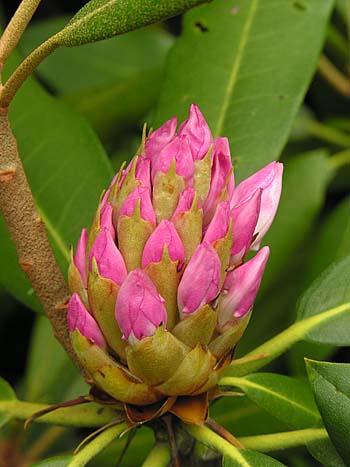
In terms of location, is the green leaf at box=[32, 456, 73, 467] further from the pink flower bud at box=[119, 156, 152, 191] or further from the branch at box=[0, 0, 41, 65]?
the branch at box=[0, 0, 41, 65]

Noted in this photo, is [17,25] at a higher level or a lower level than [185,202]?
higher

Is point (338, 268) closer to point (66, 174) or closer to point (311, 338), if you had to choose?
point (311, 338)

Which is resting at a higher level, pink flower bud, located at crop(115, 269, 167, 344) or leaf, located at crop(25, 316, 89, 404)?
pink flower bud, located at crop(115, 269, 167, 344)

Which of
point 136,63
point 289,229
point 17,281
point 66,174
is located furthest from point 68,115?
point 136,63

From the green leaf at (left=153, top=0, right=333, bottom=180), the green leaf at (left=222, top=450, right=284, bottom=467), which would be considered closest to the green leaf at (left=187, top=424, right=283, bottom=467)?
the green leaf at (left=222, top=450, right=284, bottom=467)

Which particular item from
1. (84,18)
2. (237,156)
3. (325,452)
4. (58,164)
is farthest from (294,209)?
(84,18)

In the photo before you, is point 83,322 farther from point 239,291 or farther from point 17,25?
point 17,25

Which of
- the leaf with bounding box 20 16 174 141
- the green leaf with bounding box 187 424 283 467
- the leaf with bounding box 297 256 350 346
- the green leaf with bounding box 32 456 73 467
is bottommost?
the leaf with bounding box 20 16 174 141
